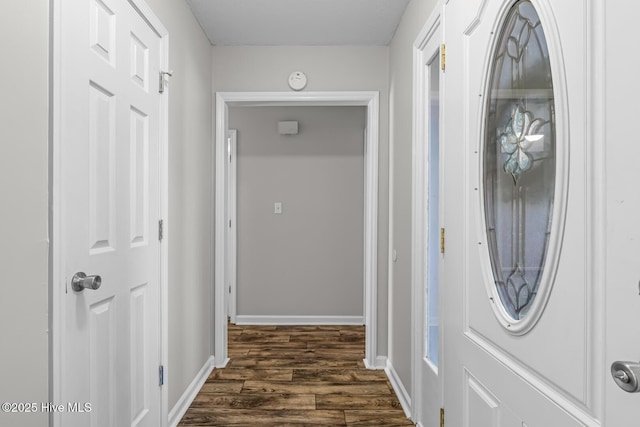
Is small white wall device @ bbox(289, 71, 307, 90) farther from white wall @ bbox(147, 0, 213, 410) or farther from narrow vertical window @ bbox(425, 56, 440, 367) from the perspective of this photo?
narrow vertical window @ bbox(425, 56, 440, 367)

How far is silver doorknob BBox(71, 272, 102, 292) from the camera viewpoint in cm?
136

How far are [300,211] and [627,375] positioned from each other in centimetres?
379

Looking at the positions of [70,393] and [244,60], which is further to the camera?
[244,60]

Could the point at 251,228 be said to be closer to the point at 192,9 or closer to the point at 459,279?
the point at 192,9

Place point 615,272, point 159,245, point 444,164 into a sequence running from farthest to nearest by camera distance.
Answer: point 159,245
point 444,164
point 615,272

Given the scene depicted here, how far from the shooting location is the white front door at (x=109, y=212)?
4.37 ft

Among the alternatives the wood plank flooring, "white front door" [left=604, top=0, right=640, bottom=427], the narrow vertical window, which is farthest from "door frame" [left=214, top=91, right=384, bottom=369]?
"white front door" [left=604, top=0, right=640, bottom=427]

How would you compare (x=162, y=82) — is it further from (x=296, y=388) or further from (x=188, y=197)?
(x=296, y=388)

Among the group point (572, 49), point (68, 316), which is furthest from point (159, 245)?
point (572, 49)

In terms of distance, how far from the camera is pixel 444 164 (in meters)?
1.82

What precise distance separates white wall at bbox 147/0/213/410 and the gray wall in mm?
1269

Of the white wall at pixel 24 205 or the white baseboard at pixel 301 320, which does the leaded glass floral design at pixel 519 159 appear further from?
the white baseboard at pixel 301 320

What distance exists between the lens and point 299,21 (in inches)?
110

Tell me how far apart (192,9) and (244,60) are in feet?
1.98
